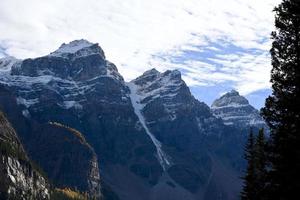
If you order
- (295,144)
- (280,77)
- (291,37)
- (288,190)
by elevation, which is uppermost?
(291,37)

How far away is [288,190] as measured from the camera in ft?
101

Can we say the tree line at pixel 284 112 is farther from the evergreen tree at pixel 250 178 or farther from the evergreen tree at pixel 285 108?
the evergreen tree at pixel 250 178

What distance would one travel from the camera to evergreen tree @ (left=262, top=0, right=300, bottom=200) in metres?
31.1

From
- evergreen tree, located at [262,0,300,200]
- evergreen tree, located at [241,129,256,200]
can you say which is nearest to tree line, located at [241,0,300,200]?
evergreen tree, located at [262,0,300,200]

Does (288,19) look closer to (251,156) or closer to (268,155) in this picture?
(268,155)

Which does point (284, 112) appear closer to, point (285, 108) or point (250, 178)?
point (285, 108)

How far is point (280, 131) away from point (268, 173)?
7.80 feet

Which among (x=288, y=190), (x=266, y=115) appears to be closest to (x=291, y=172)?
(x=288, y=190)

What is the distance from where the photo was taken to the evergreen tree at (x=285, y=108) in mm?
31078

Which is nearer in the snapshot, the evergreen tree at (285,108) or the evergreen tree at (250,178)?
the evergreen tree at (285,108)

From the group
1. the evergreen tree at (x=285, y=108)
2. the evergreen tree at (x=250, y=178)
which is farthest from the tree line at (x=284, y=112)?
the evergreen tree at (x=250, y=178)

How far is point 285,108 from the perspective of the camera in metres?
32.4

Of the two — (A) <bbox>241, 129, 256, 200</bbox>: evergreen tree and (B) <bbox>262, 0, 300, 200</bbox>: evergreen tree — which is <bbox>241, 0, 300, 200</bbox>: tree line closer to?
(B) <bbox>262, 0, 300, 200</bbox>: evergreen tree

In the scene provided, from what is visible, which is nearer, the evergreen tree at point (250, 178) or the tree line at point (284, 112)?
the tree line at point (284, 112)
